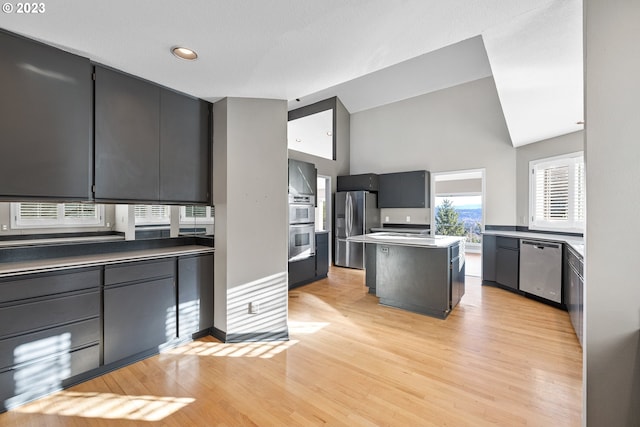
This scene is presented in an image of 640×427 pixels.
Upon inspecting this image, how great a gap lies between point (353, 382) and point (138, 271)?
1913 mm

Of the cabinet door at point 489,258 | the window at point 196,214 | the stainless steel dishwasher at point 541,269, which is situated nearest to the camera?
the window at point 196,214

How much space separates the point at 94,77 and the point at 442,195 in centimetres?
898

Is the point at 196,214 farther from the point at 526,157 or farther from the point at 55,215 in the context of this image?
the point at 526,157

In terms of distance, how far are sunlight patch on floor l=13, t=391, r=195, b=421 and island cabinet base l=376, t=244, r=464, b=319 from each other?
2516 millimetres

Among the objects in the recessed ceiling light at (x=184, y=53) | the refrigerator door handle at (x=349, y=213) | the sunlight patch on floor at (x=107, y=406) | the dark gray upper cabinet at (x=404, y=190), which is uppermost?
the recessed ceiling light at (x=184, y=53)

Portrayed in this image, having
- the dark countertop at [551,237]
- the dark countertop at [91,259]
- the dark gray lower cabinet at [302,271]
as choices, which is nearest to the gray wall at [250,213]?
the dark countertop at [91,259]

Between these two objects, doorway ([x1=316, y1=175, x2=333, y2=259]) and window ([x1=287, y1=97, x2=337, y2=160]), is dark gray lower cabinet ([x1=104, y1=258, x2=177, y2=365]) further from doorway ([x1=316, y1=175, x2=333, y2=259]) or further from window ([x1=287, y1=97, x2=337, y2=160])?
window ([x1=287, y1=97, x2=337, y2=160])

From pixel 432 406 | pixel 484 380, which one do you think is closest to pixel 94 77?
pixel 432 406

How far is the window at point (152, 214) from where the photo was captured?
2.51m

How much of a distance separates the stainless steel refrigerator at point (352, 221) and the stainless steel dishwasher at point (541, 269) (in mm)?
2765

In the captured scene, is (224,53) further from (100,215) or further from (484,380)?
(484,380)

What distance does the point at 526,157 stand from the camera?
182 inches

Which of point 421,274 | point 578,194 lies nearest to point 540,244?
point 578,194

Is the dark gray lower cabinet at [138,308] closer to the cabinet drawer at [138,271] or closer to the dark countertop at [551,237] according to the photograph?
the cabinet drawer at [138,271]
